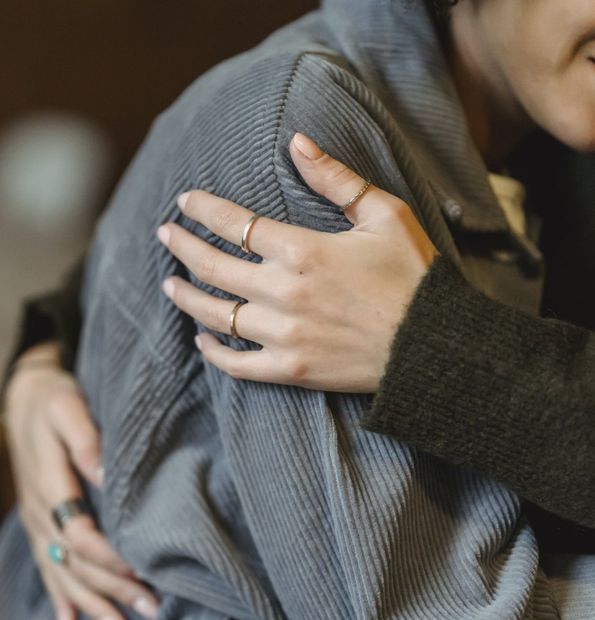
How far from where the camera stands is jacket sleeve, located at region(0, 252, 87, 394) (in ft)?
3.42

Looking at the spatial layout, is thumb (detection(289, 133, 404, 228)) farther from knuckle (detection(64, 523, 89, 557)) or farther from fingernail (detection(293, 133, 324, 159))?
knuckle (detection(64, 523, 89, 557))

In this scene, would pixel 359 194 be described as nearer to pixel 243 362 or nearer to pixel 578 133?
pixel 243 362

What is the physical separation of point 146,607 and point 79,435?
0.19 m

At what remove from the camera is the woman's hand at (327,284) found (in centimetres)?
64

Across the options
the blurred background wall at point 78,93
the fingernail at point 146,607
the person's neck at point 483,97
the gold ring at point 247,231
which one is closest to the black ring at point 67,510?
the fingernail at point 146,607

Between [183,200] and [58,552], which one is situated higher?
[183,200]

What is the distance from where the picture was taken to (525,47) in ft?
2.54

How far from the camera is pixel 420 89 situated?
78cm

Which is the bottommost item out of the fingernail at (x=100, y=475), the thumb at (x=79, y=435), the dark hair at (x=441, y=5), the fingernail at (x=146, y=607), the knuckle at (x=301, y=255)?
the fingernail at (x=146, y=607)

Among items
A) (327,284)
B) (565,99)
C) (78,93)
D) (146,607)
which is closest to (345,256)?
(327,284)

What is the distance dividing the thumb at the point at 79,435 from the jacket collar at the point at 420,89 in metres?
0.44

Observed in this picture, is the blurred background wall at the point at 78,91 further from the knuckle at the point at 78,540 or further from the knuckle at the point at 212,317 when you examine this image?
the knuckle at the point at 212,317

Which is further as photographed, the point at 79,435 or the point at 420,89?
the point at 79,435

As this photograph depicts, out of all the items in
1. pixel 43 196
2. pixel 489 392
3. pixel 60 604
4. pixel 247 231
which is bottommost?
pixel 43 196
